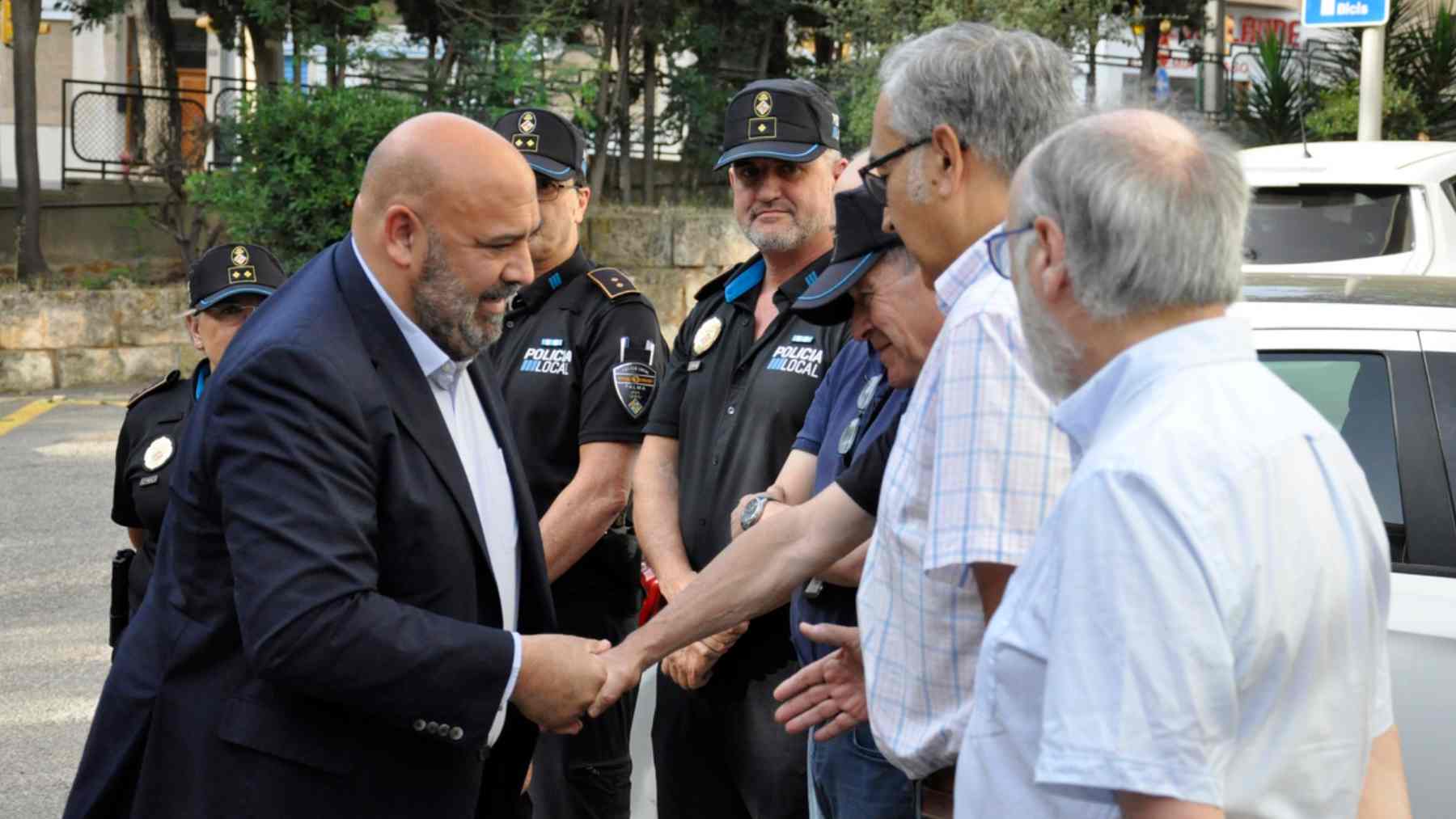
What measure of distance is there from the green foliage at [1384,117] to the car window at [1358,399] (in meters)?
11.9

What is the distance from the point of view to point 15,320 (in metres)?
13.7

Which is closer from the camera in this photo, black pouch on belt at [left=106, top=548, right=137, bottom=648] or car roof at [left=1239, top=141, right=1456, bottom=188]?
black pouch on belt at [left=106, top=548, right=137, bottom=648]

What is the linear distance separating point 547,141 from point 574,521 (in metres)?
1.13

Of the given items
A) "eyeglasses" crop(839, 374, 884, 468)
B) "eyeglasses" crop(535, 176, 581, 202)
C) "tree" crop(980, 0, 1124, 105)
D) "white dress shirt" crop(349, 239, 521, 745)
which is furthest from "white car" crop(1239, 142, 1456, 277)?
"white dress shirt" crop(349, 239, 521, 745)

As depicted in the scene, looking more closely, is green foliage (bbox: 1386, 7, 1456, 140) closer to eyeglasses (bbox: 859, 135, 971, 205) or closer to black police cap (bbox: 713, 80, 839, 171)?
black police cap (bbox: 713, 80, 839, 171)

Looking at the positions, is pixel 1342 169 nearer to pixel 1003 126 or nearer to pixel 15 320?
pixel 1003 126

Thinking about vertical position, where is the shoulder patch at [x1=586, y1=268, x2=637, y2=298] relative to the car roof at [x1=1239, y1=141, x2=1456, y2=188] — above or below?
below

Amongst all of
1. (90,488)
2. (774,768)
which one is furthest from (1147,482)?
(90,488)

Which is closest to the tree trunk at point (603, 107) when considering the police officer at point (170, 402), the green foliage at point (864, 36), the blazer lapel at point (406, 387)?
the green foliage at point (864, 36)

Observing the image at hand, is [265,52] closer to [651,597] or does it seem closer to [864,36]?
[864,36]

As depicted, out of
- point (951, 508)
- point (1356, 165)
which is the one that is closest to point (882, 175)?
point (951, 508)

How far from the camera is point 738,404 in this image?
13.3ft

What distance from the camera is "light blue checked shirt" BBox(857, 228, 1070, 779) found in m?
2.17

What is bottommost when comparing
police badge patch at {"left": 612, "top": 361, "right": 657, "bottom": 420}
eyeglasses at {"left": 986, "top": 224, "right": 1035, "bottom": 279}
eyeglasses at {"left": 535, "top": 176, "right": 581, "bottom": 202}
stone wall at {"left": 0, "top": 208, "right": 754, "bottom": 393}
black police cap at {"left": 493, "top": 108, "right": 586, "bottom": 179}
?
stone wall at {"left": 0, "top": 208, "right": 754, "bottom": 393}
